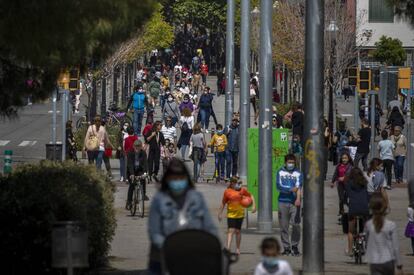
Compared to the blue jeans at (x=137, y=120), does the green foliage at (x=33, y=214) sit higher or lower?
lower

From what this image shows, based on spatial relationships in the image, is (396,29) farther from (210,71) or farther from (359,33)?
(210,71)

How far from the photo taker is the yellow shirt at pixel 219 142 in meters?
38.1

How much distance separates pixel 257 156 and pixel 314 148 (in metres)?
9.68

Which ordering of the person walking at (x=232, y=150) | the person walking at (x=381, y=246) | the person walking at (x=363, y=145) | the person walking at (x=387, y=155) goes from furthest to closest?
the person walking at (x=363, y=145)
the person walking at (x=232, y=150)
the person walking at (x=387, y=155)
the person walking at (x=381, y=246)

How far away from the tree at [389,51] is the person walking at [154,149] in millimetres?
35189

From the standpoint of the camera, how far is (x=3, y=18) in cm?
1516

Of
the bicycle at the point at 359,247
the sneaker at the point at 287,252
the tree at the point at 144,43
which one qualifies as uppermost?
the tree at the point at 144,43

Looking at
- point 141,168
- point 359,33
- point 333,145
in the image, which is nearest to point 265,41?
point 141,168

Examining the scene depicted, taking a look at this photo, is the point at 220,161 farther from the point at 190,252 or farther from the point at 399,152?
the point at 190,252

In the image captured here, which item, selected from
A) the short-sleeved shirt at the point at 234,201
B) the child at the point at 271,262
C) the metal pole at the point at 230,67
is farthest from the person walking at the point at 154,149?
the child at the point at 271,262

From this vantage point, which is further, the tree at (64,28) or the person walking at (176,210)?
the tree at (64,28)

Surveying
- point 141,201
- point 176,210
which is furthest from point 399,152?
point 176,210

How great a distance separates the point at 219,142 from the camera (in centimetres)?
3834

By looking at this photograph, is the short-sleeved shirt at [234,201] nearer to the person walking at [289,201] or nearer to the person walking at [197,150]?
the person walking at [289,201]
